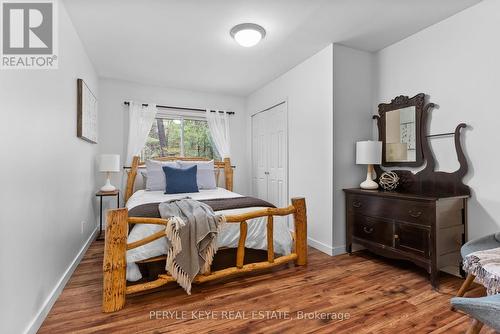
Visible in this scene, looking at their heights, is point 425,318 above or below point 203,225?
below

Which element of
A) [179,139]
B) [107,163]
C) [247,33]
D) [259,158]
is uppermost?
[247,33]

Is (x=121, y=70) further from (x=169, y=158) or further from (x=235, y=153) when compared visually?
(x=235, y=153)

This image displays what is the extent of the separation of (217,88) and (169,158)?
1457 millimetres

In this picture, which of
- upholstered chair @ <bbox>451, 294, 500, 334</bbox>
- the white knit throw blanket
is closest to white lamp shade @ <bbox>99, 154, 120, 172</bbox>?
upholstered chair @ <bbox>451, 294, 500, 334</bbox>

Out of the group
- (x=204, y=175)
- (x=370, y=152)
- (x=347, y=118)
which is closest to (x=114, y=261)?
(x=204, y=175)

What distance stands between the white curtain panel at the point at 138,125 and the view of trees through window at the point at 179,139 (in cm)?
18

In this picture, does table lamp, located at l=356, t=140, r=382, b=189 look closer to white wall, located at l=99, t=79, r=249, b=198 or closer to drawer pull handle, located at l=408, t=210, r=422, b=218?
drawer pull handle, located at l=408, t=210, r=422, b=218

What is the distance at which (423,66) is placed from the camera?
2.61 m

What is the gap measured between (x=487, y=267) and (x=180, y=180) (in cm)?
305

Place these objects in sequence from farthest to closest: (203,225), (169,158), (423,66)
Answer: (169,158), (423,66), (203,225)

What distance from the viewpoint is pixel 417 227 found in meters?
2.23

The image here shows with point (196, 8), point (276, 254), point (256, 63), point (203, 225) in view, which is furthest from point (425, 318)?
point (256, 63)

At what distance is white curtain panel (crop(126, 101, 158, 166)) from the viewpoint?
4.04 meters

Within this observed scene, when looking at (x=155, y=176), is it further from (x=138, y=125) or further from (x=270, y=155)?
(x=270, y=155)
